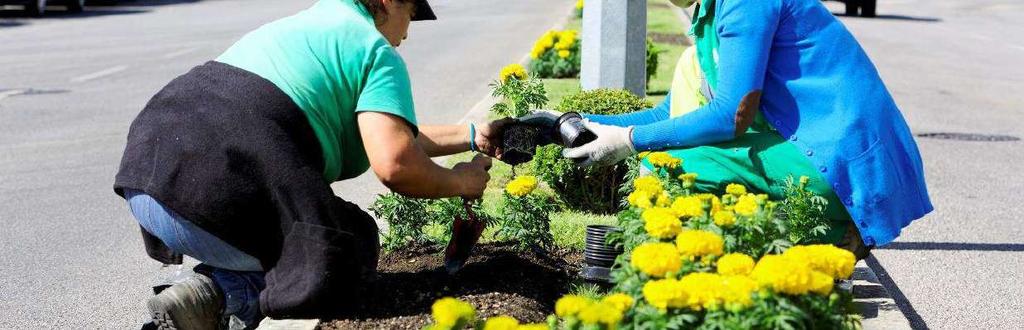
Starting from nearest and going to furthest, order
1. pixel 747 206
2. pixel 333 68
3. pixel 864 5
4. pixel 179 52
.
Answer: pixel 747 206, pixel 333 68, pixel 179 52, pixel 864 5

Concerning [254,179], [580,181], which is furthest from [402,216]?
[580,181]

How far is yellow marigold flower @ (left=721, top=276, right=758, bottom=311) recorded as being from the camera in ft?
8.66

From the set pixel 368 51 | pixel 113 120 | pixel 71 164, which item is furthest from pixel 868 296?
pixel 113 120

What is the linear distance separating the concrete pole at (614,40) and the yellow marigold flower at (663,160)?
461 centimetres

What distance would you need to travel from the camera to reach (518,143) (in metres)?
4.43

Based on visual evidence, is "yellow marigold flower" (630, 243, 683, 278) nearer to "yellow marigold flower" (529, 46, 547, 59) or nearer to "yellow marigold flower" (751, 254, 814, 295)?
"yellow marigold flower" (751, 254, 814, 295)

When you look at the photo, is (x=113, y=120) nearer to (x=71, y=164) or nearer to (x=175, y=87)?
(x=71, y=164)

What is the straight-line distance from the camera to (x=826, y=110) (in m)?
4.13

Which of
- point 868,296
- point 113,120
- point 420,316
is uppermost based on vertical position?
point 420,316

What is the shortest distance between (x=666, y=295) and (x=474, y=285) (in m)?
1.72

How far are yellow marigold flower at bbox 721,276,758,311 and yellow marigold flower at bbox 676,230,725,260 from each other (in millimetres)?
202

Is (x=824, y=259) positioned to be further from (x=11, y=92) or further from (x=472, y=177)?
(x=11, y=92)

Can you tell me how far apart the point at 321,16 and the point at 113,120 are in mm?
8090

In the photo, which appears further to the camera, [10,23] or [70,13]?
[70,13]
